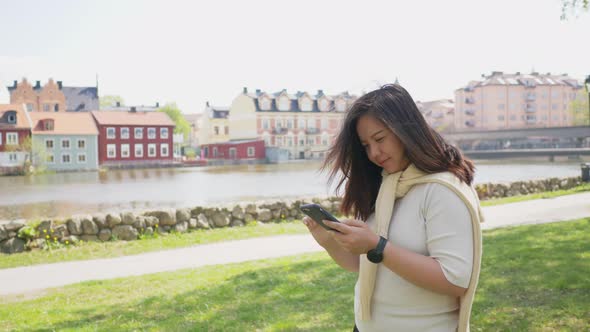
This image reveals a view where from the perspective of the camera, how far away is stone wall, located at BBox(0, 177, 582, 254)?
9.93 meters

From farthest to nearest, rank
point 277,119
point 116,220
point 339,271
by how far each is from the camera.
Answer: point 277,119, point 116,220, point 339,271

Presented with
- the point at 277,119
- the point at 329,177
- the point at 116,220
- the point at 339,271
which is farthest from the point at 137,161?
the point at 329,177

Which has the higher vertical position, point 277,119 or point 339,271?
point 277,119

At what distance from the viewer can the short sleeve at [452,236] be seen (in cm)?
169

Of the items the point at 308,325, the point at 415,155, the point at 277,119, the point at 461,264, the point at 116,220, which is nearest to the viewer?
the point at 461,264

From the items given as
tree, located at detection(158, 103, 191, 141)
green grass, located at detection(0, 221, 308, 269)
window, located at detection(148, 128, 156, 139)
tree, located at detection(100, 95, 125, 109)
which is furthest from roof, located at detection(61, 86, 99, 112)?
green grass, located at detection(0, 221, 308, 269)

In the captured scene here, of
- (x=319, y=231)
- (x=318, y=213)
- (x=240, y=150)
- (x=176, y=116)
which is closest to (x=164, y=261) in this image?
(x=319, y=231)

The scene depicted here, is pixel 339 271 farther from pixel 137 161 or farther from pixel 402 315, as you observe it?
pixel 137 161

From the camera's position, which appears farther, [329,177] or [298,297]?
[298,297]

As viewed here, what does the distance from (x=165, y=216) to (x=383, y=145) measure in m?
10.2

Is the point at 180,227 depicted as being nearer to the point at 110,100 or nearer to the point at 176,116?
the point at 176,116

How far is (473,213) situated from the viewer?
5.59 feet

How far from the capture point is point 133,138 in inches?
2569

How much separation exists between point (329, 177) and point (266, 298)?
143 inches
